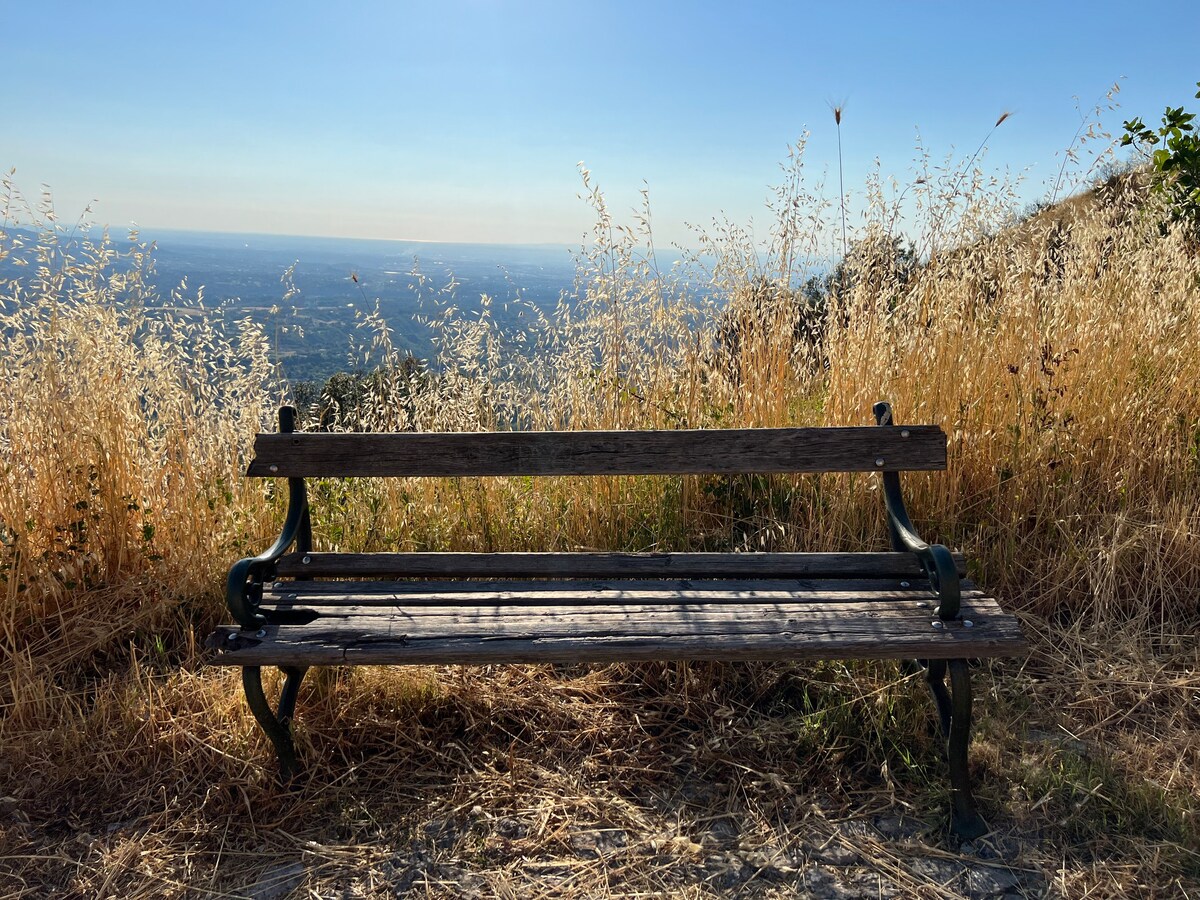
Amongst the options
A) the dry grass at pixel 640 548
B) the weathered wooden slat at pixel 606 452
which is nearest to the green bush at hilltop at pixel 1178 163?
the dry grass at pixel 640 548

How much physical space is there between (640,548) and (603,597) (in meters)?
0.88

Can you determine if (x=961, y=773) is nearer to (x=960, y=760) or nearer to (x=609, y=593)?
(x=960, y=760)

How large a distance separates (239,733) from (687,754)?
1290mm

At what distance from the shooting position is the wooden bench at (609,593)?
177 centimetres

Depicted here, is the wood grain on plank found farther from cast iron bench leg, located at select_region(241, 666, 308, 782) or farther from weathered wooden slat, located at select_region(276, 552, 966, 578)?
cast iron bench leg, located at select_region(241, 666, 308, 782)

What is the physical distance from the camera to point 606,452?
2271mm

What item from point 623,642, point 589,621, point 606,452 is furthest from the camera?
point 606,452

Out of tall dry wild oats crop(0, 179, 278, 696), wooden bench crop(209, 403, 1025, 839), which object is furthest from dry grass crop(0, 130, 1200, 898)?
wooden bench crop(209, 403, 1025, 839)

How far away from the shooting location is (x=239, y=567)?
184cm

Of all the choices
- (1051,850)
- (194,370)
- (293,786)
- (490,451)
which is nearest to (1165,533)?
(1051,850)

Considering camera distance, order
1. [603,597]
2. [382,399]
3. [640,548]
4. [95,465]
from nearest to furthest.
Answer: [603,597] < [95,465] < [640,548] < [382,399]

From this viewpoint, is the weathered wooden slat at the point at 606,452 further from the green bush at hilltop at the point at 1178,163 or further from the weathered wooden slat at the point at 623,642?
the green bush at hilltop at the point at 1178,163

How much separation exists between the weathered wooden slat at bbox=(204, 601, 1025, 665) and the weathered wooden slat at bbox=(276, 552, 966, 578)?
36 centimetres

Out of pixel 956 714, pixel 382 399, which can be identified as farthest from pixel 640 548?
pixel 382 399
